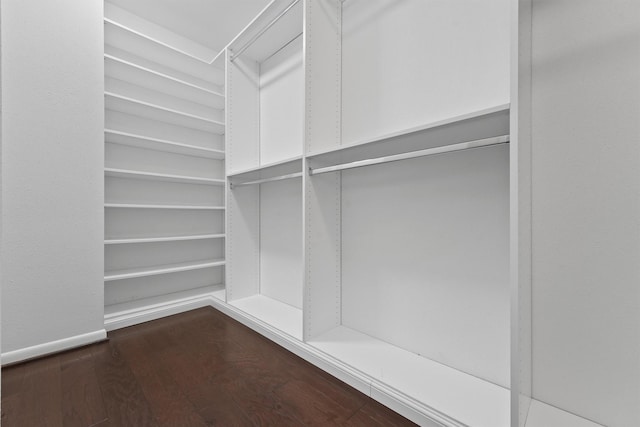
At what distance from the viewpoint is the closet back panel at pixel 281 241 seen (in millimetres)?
2113

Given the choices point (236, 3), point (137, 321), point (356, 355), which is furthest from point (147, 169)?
point (356, 355)

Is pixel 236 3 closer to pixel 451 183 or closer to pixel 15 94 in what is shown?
pixel 15 94

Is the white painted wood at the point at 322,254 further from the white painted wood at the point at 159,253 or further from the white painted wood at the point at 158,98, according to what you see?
the white painted wood at the point at 158,98

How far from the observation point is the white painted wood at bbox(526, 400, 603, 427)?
39.1 inches

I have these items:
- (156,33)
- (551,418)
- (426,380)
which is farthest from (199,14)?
(551,418)

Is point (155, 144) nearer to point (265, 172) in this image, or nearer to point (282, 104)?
point (265, 172)

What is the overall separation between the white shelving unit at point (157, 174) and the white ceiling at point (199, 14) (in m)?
0.10

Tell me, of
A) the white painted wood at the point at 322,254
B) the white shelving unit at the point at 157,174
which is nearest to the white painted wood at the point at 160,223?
the white shelving unit at the point at 157,174

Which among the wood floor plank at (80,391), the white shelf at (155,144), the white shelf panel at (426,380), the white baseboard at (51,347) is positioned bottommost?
the wood floor plank at (80,391)

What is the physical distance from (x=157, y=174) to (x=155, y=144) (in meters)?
0.29

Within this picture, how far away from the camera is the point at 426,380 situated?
4.07 feet

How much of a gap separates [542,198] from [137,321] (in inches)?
94.6

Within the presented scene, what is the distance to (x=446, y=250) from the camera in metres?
1.33

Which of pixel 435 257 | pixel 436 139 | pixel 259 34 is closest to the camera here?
pixel 436 139
